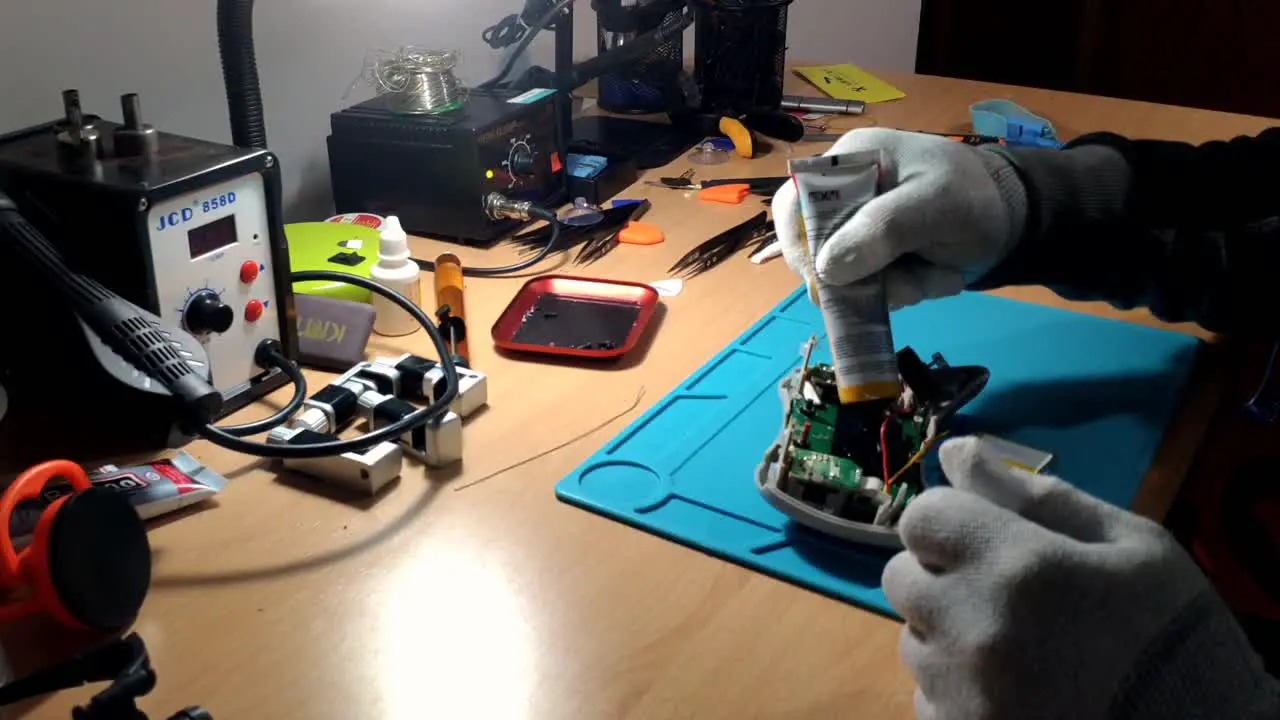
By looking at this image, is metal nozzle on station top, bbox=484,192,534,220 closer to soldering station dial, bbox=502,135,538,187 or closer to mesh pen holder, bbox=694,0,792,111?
soldering station dial, bbox=502,135,538,187

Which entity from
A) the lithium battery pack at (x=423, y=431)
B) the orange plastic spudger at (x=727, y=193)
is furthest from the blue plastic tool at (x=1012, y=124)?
the lithium battery pack at (x=423, y=431)

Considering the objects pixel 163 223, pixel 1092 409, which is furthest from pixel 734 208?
pixel 163 223

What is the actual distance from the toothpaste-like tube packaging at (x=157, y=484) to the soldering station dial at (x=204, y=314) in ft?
0.31

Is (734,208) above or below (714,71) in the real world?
below

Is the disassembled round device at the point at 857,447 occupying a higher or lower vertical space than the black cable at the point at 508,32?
lower

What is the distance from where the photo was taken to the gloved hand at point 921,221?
0.73 metres

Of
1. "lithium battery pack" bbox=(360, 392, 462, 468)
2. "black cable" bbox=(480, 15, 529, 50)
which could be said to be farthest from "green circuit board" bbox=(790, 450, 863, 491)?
"black cable" bbox=(480, 15, 529, 50)

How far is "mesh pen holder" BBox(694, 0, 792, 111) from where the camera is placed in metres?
1.54

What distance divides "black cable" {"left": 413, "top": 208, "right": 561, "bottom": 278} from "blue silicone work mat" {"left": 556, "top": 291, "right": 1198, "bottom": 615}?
0.86 ft

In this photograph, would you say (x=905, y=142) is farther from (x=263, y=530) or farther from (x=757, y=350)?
(x=263, y=530)

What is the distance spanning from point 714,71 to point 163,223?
1.04m

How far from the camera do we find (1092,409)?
83 cm

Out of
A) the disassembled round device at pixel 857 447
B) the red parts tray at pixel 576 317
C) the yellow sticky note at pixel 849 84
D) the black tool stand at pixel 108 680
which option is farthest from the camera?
the yellow sticky note at pixel 849 84

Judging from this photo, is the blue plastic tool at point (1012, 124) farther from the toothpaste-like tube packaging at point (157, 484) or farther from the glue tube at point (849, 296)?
the toothpaste-like tube packaging at point (157, 484)
